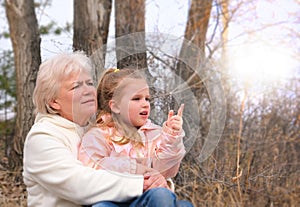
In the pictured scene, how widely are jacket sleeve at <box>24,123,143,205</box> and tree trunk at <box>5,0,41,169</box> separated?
2.72m

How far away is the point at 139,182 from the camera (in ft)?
6.08

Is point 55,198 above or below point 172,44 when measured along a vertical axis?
below

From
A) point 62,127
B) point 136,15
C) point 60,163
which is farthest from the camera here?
point 136,15

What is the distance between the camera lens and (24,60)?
4.62 meters

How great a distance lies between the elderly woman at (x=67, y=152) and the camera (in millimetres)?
1827

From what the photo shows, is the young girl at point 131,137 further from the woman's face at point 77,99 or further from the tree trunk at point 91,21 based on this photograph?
the tree trunk at point 91,21

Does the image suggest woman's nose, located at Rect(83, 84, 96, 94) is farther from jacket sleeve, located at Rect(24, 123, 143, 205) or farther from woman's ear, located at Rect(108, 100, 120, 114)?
jacket sleeve, located at Rect(24, 123, 143, 205)

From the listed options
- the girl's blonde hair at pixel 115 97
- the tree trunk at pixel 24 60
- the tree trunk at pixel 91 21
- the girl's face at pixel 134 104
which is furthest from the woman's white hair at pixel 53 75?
the tree trunk at pixel 24 60

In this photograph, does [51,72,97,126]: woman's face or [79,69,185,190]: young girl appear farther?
[51,72,97,126]: woman's face

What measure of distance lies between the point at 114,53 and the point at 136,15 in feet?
A: 7.91

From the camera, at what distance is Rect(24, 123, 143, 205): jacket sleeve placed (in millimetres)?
1822

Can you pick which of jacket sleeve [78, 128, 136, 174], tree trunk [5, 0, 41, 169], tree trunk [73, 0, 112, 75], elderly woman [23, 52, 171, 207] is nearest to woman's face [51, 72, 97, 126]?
elderly woman [23, 52, 171, 207]

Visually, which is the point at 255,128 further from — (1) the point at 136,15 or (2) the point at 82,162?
(2) the point at 82,162

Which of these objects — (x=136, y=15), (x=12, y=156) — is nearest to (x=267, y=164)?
(x=136, y=15)
